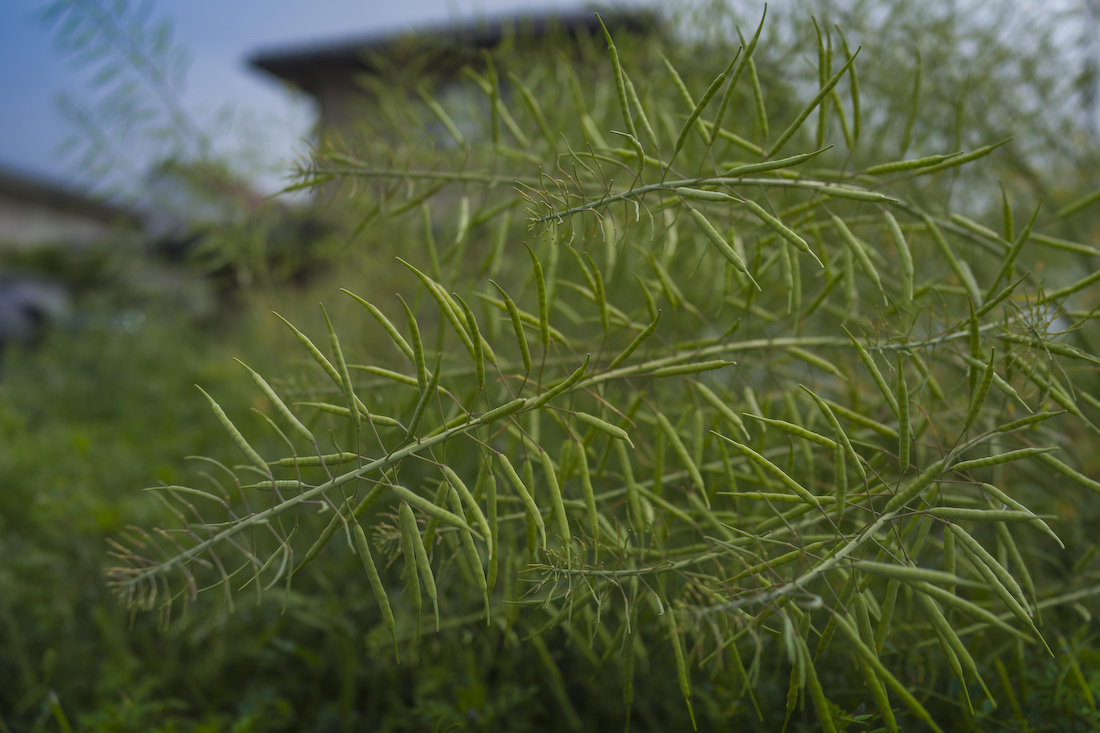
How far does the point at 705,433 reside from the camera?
92cm

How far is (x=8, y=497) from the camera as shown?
5.53ft

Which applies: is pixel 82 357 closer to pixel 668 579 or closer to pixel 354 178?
pixel 354 178

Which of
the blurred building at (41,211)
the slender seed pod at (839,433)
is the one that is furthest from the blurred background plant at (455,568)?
the blurred building at (41,211)

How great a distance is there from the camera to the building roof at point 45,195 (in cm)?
1160

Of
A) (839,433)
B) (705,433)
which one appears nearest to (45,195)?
(705,433)

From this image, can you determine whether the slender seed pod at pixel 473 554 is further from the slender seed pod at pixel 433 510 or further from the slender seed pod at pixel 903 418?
the slender seed pod at pixel 903 418

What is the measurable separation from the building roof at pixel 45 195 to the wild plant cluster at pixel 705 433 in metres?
12.7

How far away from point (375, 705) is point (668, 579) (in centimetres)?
54

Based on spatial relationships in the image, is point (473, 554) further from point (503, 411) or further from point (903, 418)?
point (903, 418)

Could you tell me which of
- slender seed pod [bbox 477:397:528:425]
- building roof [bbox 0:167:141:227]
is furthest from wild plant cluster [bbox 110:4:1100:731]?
building roof [bbox 0:167:141:227]

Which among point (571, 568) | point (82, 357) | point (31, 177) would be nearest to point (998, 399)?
point (571, 568)

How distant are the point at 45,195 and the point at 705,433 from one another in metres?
14.5

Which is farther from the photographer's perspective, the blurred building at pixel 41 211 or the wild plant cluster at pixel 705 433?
the blurred building at pixel 41 211

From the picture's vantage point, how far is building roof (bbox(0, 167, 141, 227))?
38.1 feet
